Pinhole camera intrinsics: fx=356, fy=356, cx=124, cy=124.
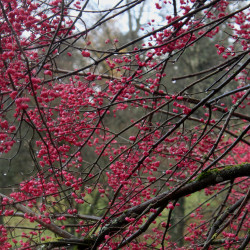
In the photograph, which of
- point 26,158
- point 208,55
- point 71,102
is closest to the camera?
point 71,102

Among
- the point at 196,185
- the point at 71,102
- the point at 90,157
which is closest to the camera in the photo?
the point at 196,185

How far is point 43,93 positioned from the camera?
103 inches

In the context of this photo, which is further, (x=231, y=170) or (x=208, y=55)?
(x=208, y=55)

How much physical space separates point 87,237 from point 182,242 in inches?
224

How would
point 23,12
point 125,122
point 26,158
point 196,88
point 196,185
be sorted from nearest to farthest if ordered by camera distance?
point 23,12, point 196,185, point 26,158, point 125,122, point 196,88

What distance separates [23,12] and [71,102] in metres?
1.09

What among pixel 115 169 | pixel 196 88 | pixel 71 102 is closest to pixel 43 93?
pixel 71 102

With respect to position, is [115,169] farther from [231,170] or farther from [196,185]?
[231,170]

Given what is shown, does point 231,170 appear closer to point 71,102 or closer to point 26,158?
point 71,102

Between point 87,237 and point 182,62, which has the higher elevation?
point 182,62

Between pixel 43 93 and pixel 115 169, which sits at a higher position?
pixel 43 93

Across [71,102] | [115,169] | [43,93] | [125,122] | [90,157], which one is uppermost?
[125,122]

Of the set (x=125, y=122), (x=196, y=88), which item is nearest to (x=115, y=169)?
(x=125, y=122)

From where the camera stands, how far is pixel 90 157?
27.1 ft
